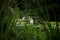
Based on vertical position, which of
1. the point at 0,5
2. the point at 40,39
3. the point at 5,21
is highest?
the point at 0,5

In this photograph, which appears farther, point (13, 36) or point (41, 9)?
point (41, 9)

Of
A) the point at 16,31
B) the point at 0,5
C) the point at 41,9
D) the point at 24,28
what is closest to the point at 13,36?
the point at 16,31

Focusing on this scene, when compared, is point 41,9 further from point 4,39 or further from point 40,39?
point 4,39

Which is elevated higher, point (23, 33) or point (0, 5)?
point (0, 5)

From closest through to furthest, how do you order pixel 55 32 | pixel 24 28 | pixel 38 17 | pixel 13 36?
pixel 55 32 < pixel 13 36 < pixel 24 28 < pixel 38 17

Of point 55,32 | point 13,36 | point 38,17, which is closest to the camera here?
point 55,32

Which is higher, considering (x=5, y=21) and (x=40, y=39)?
(x=5, y=21)

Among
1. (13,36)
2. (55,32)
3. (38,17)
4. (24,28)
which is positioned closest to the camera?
(55,32)

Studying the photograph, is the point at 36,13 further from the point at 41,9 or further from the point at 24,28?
the point at 24,28

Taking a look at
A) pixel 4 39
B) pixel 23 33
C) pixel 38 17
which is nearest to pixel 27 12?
pixel 38 17
